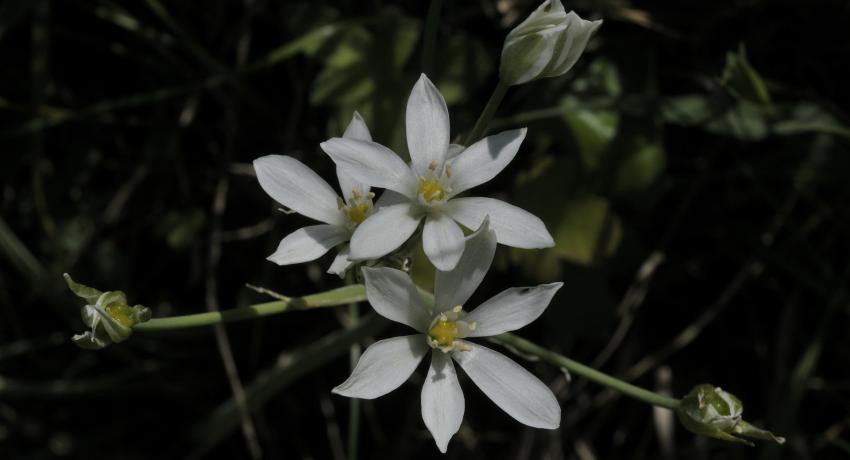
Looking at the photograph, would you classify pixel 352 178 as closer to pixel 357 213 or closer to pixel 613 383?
pixel 357 213

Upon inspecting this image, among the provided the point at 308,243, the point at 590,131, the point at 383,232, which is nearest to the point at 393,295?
the point at 383,232

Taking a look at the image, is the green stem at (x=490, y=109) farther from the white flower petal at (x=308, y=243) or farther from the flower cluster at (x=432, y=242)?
the white flower petal at (x=308, y=243)

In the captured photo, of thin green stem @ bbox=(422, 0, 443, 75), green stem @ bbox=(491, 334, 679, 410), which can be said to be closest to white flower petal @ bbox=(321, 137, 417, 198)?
thin green stem @ bbox=(422, 0, 443, 75)

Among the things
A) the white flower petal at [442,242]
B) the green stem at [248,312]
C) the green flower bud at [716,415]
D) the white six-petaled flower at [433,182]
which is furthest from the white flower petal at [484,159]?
the green flower bud at [716,415]

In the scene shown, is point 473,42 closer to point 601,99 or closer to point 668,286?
point 601,99

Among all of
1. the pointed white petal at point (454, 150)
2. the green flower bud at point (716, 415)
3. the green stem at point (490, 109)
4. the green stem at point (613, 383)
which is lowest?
the green flower bud at point (716, 415)

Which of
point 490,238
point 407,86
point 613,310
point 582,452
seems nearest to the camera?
point 490,238

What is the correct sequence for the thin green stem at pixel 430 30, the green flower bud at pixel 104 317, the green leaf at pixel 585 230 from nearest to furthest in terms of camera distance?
1. the green flower bud at pixel 104 317
2. the thin green stem at pixel 430 30
3. the green leaf at pixel 585 230

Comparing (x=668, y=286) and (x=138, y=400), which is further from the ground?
(x=138, y=400)

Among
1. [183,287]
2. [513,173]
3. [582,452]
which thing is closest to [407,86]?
[513,173]
